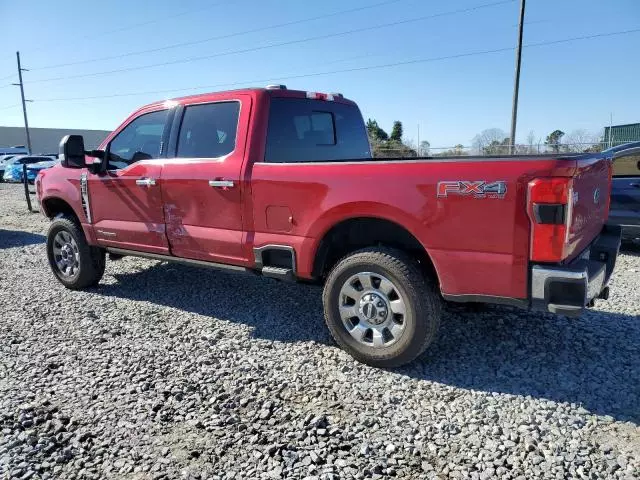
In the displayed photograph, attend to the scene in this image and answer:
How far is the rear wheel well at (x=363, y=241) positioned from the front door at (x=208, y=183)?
70cm

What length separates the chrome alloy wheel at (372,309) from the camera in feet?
11.4

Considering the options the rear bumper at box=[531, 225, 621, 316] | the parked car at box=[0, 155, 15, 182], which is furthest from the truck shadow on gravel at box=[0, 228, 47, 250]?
the parked car at box=[0, 155, 15, 182]

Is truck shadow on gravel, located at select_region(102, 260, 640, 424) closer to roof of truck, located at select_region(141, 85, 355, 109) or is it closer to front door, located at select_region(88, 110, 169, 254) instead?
front door, located at select_region(88, 110, 169, 254)

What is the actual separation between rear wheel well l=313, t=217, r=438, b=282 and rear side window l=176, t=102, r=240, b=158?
1.19 m

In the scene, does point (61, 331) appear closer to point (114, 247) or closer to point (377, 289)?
point (114, 247)

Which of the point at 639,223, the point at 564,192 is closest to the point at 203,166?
the point at 564,192

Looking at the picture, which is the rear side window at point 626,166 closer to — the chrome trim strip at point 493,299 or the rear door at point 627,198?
the rear door at point 627,198

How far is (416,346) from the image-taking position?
3.37 metres

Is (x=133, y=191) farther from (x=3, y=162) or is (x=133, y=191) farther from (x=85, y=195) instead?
(x=3, y=162)

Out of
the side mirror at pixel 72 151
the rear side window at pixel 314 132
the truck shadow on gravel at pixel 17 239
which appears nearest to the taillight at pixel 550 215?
the rear side window at pixel 314 132

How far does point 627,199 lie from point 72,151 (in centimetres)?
684

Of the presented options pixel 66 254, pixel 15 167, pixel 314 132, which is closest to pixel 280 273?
pixel 314 132

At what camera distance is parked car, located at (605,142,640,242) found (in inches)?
254

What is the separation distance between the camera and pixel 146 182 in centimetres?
468
